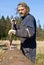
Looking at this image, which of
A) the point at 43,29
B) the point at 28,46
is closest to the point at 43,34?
the point at 43,29

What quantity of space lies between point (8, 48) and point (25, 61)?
1.40 feet

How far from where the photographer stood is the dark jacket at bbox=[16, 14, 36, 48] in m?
4.16

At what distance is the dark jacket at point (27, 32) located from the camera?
4160mm

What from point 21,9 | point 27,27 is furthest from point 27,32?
point 21,9

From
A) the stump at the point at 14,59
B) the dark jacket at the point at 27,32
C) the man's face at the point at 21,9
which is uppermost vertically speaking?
the man's face at the point at 21,9

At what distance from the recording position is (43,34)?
77000 mm

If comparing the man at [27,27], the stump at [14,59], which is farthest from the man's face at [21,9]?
the stump at [14,59]

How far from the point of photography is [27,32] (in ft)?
13.5

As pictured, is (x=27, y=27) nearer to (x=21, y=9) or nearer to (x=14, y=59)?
(x=21, y=9)

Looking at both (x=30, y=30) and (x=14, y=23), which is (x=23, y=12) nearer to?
(x=14, y=23)

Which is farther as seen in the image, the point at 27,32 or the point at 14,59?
the point at 27,32

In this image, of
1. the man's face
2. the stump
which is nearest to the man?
the man's face

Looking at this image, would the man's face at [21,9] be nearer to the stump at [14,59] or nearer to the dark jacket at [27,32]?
the dark jacket at [27,32]

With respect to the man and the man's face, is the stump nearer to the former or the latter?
the man
